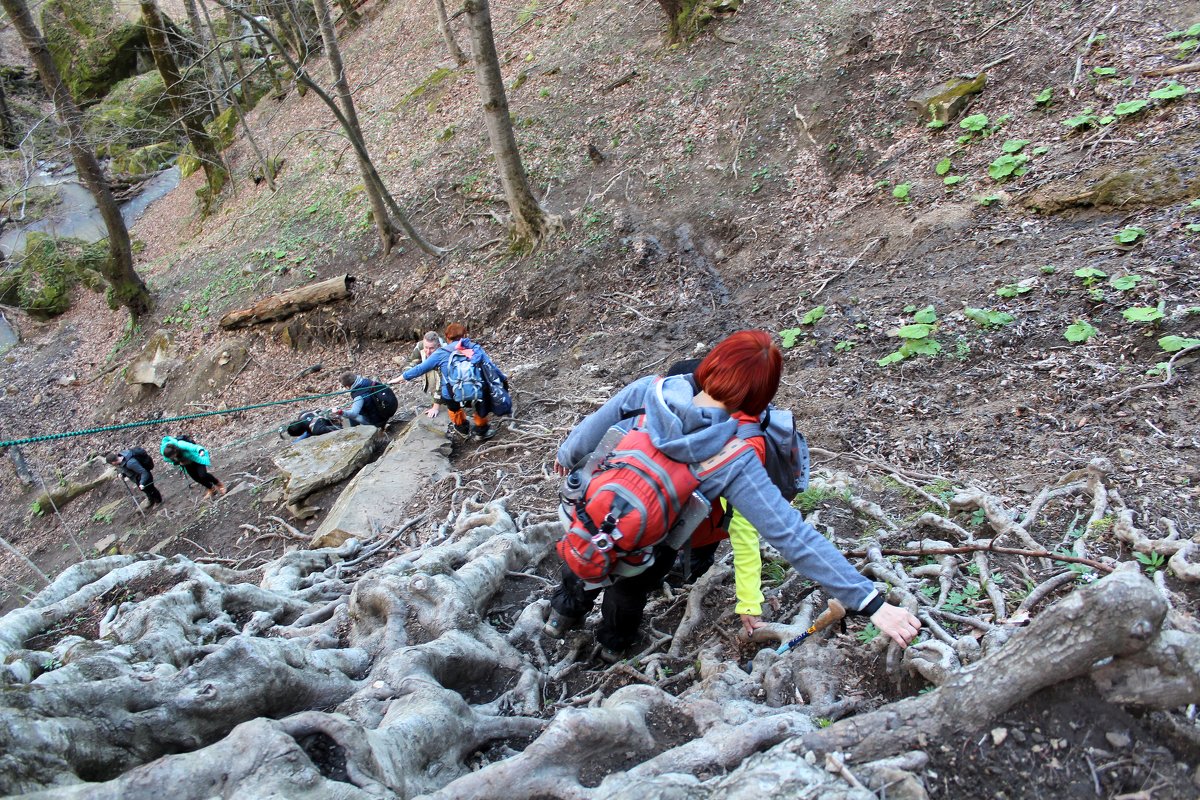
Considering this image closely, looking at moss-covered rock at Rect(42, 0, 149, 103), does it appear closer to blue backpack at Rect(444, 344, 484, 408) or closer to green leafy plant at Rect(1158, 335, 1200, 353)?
blue backpack at Rect(444, 344, 484, 408)

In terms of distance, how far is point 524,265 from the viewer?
9984 mm

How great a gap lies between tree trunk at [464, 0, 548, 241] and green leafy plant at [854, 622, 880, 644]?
8.24 meters

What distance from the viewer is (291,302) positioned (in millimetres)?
11906

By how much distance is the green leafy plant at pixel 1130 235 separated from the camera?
518 cm

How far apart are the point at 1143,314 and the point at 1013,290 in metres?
0.98

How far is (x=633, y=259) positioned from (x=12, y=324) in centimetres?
1880

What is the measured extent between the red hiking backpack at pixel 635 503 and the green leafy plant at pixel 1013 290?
420cm

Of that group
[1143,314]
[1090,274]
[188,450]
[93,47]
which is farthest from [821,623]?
[93,47]

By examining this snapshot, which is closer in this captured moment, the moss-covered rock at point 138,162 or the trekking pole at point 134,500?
the trekking pole at point 134,500

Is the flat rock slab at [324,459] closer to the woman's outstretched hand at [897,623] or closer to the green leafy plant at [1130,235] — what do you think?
the woman's outstretched hand at [897,623]

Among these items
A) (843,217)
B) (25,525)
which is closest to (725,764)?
(843,217)

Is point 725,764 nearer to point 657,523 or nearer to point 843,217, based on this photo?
point 657,523

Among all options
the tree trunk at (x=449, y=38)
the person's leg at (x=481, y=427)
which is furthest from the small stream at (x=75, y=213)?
the person's leg at (x=481, y=427)

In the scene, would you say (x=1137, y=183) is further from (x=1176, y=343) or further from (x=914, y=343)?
(x=914, y=343)
